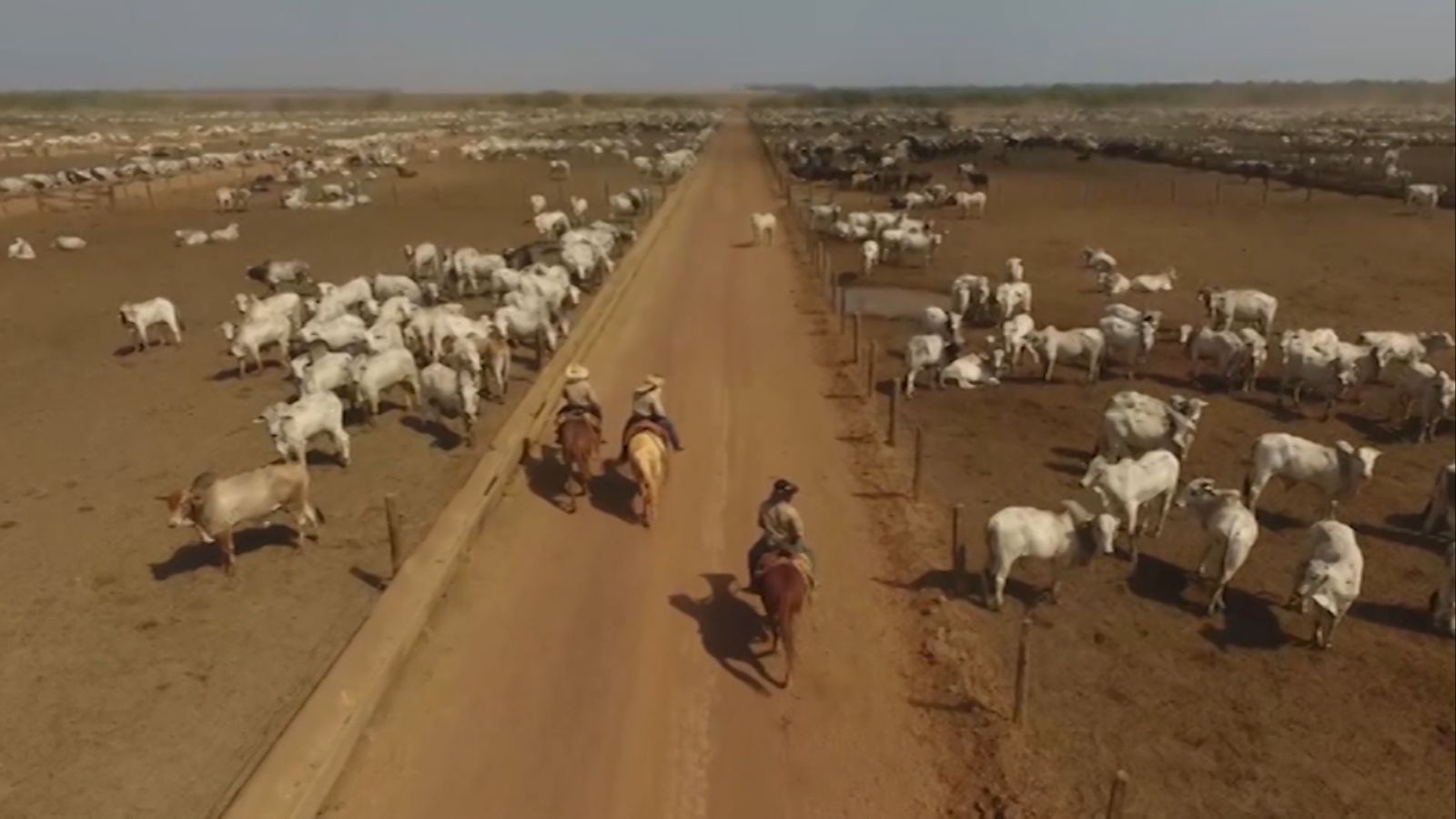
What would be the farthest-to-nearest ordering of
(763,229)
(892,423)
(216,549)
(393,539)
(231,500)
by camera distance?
(763,229)
(892,423)
(216,549)
(231,500)
(393,539)

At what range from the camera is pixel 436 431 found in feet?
63.5

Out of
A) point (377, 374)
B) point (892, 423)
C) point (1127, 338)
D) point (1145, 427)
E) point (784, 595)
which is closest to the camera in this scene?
point (784, 595)

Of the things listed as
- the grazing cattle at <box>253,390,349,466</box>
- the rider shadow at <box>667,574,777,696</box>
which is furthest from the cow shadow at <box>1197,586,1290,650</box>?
the grazing cattle at <box>253,390,349,466</box>

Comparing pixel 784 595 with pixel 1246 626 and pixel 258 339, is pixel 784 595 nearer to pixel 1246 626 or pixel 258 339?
pixel 1246 626

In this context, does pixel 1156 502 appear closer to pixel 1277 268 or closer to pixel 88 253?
pixel 1277 268

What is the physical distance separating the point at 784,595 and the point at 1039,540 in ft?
13.1

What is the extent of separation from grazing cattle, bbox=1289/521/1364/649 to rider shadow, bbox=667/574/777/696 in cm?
713

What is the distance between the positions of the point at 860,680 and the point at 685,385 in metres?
11.7

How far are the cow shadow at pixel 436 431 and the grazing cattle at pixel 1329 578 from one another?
45.7 feet

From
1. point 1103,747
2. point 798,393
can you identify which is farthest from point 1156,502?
point 798,393

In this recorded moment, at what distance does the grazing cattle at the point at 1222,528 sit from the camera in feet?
44.2

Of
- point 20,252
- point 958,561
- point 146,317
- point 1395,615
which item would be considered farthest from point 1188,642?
point 20,252

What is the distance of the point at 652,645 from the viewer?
40.9ft

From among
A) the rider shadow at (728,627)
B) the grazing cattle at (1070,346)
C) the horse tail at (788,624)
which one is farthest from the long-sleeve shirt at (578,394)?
the grazing cattle at (1070,346)
